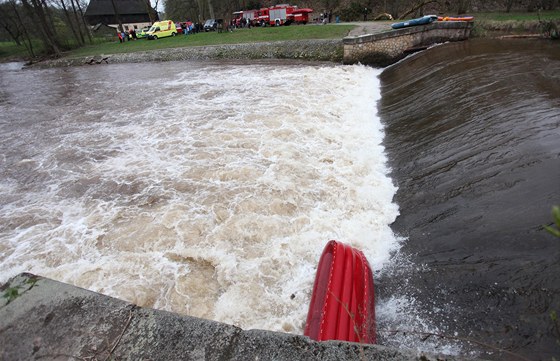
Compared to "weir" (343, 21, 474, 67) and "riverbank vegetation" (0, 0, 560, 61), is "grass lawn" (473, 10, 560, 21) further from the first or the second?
"weir" (343, 21, 474, 67)

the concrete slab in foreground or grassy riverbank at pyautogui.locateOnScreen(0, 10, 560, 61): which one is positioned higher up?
grassy riverbank at pyautogui.locateOnScreen(0, 10, 560, 61)

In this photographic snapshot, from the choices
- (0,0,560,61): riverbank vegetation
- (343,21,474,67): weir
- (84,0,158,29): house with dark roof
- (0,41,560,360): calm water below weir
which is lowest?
(0,41,560,360): calm water below weir

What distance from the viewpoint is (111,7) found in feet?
186

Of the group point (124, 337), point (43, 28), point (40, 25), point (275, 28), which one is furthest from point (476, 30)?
point (40, 25)

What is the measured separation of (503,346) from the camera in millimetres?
2916

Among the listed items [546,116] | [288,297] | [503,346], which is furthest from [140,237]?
[546,116]

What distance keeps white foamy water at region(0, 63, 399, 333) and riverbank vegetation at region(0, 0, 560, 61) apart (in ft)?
35.0

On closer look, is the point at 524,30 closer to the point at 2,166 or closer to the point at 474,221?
the point at 474,221

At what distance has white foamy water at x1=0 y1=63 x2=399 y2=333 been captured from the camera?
4070mm

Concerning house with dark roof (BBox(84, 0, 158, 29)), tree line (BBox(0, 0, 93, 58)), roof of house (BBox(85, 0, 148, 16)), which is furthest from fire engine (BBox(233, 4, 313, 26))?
roof of house (BBox(85, 0, 148, 16))

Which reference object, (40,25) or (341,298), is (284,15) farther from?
(341,298)

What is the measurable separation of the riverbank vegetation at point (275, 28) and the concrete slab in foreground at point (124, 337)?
17.5 meters

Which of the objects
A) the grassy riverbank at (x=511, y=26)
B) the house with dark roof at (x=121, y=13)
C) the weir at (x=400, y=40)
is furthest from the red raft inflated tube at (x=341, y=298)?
the house with dark roof at (x=121, y=13)

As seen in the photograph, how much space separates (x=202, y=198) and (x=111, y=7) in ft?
217
